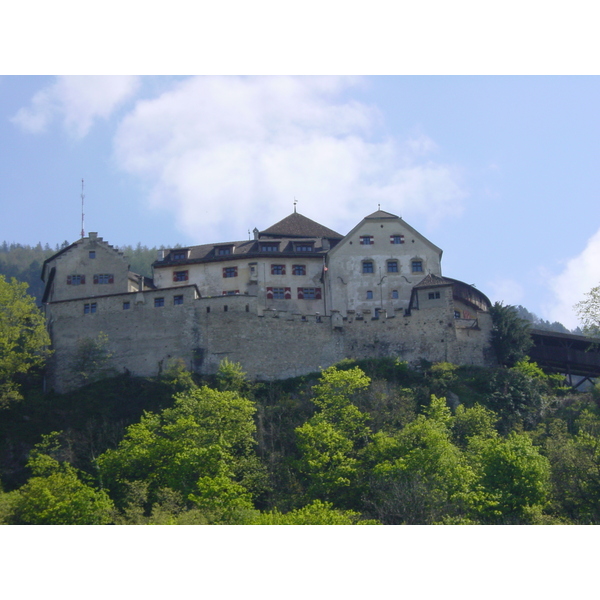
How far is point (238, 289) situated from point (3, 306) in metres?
16.7

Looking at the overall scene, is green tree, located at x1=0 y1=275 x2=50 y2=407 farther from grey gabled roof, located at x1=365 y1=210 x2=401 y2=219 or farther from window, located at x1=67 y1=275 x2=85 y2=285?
grey gabled roof, located at x1=365 y1=210 x2=401 y2=219

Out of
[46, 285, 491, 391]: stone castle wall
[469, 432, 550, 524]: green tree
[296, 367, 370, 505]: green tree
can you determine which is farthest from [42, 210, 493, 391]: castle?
[469, 432, 550, 524]: green tree

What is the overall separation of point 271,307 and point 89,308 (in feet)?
41.5

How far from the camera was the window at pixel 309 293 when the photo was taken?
72375mm

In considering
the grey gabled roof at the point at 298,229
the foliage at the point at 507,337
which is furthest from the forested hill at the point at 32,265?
the foliage at the point at 507,337

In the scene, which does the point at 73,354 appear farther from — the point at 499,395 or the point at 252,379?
the point at 499,395

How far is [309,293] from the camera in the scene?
72.6 m

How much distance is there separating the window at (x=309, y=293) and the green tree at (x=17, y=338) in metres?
18.2

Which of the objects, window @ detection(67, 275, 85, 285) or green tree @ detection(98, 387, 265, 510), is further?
window @ detection(67, 275, 85, 285)

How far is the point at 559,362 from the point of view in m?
68.8

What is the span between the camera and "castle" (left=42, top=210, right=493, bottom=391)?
65125 mm

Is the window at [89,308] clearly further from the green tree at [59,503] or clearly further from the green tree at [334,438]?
the green tree at [334,438]

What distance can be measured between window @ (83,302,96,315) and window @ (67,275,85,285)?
5134 mm

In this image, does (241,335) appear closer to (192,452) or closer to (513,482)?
(192,452)
